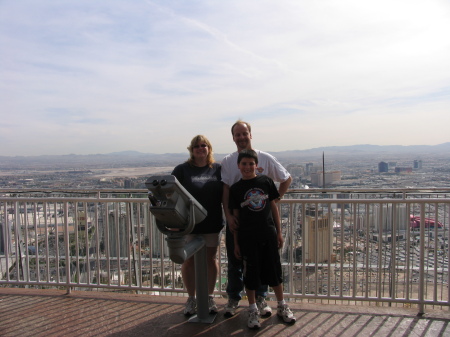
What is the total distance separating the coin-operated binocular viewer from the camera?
2254 millimetres

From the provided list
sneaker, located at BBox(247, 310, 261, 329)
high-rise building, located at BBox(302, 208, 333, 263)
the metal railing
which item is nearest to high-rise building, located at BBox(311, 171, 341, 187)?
the metal railing

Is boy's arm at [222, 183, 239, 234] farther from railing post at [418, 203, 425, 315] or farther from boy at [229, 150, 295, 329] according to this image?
railing post at [418, 203, 425, 315]

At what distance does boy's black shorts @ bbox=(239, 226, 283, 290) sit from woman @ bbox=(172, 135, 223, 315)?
1.09ft

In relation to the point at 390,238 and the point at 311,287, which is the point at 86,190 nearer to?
the point at 311,287

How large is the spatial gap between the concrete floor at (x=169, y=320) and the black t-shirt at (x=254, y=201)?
0.91 metres

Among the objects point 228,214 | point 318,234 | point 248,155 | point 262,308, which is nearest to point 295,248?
point 318,234

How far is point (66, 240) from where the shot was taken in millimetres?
3674

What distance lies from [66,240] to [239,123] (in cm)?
229

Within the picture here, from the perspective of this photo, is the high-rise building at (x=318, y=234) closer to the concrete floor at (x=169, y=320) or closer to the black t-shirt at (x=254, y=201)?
the concrete floor at (x=169, y=320)

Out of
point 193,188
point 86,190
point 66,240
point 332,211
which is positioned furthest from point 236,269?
point 86,190

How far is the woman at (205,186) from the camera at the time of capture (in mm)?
2941

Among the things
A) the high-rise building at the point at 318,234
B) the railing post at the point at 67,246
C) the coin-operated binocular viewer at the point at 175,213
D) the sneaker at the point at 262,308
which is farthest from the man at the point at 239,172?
the railing post at the point at 67,246

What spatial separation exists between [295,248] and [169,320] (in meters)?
1.39

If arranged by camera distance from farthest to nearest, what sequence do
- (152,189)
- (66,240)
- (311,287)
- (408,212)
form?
(66,240), (311,287), (408,212), (152,189)
